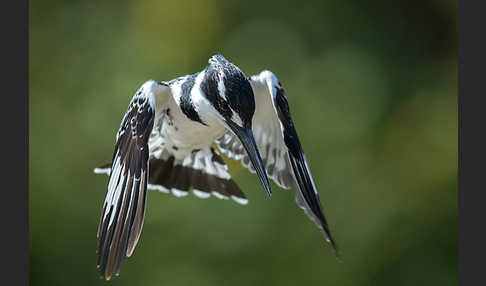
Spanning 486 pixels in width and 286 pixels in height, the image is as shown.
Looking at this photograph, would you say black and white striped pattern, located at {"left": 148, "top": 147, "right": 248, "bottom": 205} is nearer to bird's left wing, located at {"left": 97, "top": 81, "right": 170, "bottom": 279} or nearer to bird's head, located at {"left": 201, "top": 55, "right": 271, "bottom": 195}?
bird's left wing, located at {"left": 97, "top": 81, "right": 170, "bottom": 279}

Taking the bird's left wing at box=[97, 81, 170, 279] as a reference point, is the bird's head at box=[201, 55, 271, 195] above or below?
above

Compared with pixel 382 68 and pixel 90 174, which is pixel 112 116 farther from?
pixel 382 68

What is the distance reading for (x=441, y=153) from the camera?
11.1 ft

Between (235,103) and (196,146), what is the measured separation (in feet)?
1.67

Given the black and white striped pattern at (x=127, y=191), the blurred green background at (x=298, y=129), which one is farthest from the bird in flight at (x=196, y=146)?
the blurred green background at (x=298, y=129)

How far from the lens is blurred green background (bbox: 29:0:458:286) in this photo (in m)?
3.16

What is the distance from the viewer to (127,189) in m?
1.54

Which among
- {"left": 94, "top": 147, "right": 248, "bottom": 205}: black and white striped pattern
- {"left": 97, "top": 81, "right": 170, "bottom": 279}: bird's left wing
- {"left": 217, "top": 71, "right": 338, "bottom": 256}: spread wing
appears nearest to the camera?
{"left": 97, "top": 81, "right": 170, "bottom": 279}: bird's left wing

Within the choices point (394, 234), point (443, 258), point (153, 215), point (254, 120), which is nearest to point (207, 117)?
point (254, 120)

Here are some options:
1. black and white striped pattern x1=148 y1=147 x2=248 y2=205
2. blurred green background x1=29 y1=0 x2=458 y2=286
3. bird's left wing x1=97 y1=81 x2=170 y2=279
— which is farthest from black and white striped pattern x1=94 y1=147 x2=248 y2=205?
blurred green background x1=29 y1=0 x2=458 y2=286

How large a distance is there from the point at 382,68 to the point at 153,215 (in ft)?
5.04

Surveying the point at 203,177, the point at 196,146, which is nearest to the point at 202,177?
the point at 203,177

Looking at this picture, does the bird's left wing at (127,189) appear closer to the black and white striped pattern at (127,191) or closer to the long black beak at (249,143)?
the black and white striped pattern at (127,191)

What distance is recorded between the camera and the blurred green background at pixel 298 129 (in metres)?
3.16
